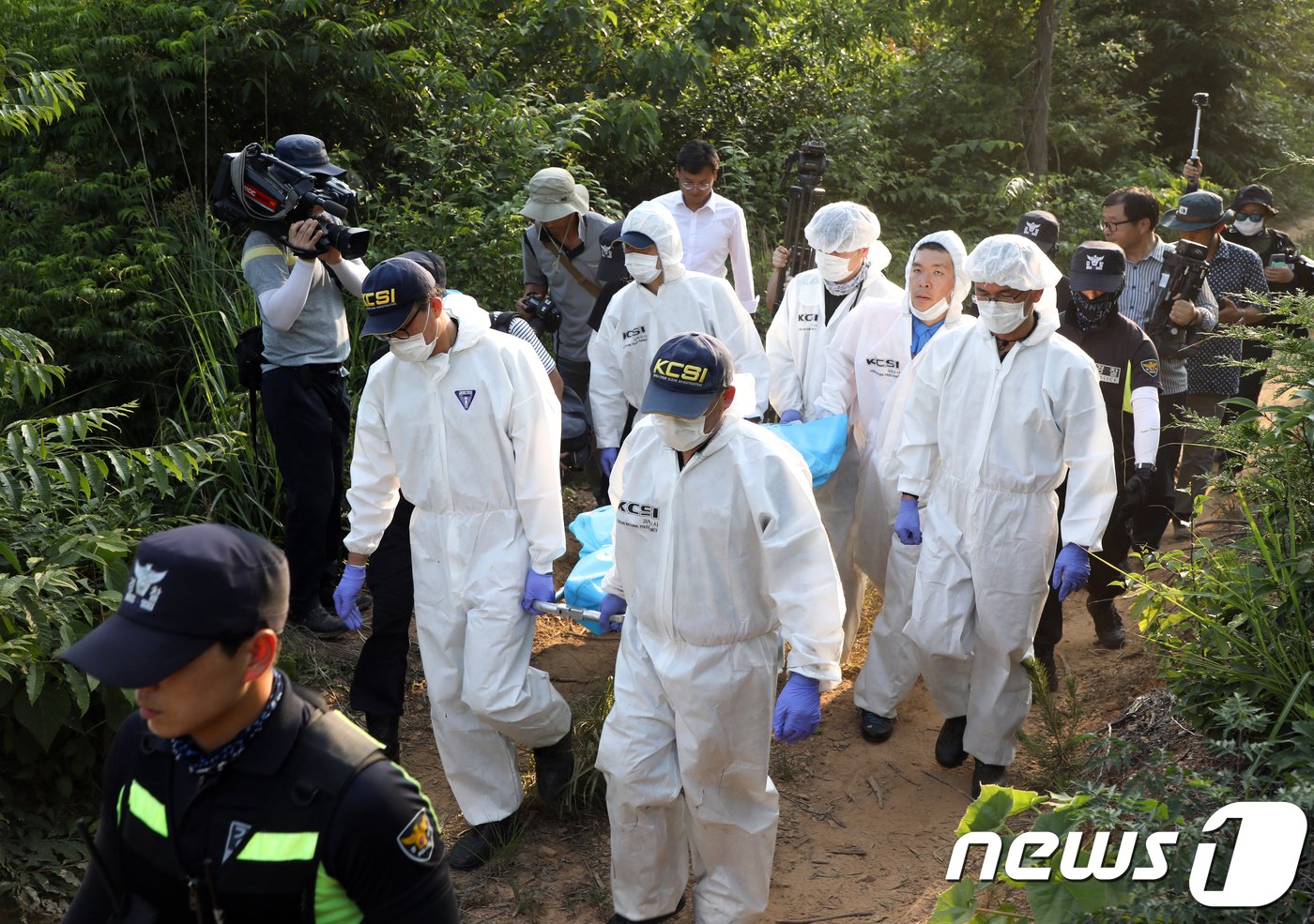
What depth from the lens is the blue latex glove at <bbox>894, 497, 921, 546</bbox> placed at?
530 centimetres

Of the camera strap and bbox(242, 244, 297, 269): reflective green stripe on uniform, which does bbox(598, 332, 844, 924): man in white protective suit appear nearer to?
bbox(242, 244, 297, 269): reflective green stripe on uniform

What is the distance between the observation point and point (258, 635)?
214cm

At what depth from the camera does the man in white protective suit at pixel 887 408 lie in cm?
569

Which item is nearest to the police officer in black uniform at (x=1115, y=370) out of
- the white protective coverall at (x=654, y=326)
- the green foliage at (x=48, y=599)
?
the white protective coverall at (x=654, y=326)

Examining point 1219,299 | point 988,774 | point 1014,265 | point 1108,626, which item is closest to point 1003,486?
point 1014,265

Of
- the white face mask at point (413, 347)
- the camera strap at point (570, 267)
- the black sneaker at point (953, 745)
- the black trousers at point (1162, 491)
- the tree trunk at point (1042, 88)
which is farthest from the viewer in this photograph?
the tree trunk at point (1042, 88)

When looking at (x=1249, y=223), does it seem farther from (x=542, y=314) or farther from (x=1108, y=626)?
(x=542, y=314)

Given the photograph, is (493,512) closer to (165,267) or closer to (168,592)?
(168,592)

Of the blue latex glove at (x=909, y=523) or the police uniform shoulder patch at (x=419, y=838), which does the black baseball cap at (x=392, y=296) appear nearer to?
the blue latex glove at (x=909, y=523)

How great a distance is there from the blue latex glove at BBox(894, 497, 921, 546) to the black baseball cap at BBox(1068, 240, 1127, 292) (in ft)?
4.86

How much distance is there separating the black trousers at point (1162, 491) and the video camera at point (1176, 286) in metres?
0.34

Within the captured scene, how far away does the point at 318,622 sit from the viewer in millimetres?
6293

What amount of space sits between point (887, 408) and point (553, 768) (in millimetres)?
2309

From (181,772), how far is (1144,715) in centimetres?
346
